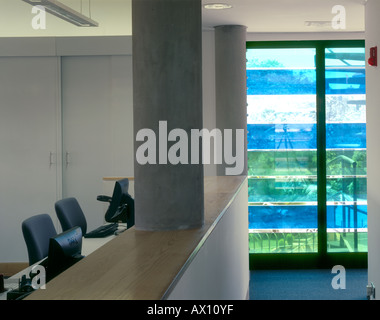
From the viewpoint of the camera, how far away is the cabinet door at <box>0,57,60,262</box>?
25.6 ft

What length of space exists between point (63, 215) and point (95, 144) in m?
2.52

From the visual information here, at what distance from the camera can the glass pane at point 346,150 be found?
772 centimetres

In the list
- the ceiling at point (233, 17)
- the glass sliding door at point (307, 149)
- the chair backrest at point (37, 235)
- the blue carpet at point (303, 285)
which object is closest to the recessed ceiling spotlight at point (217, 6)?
the ceiling at point (233, 17)

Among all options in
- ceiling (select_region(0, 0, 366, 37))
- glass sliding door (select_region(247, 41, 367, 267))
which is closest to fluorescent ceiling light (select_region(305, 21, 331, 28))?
ceiling (select_region(0, 0, 366, 37))

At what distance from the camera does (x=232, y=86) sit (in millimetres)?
7043

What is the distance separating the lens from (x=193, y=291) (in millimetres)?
2441

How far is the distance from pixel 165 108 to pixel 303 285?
4.43 metres

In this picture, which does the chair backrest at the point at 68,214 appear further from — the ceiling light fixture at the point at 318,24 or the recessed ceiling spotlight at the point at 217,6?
the ceiling light fixture at the point at 318,24

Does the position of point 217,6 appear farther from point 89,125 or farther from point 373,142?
point 89,125

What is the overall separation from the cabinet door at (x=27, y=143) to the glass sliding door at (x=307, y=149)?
2.49 metres

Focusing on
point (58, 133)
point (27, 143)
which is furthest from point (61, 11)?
point (27, 143)

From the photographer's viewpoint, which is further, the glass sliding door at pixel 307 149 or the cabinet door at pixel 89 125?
the cabinet door at pixel 89 125
